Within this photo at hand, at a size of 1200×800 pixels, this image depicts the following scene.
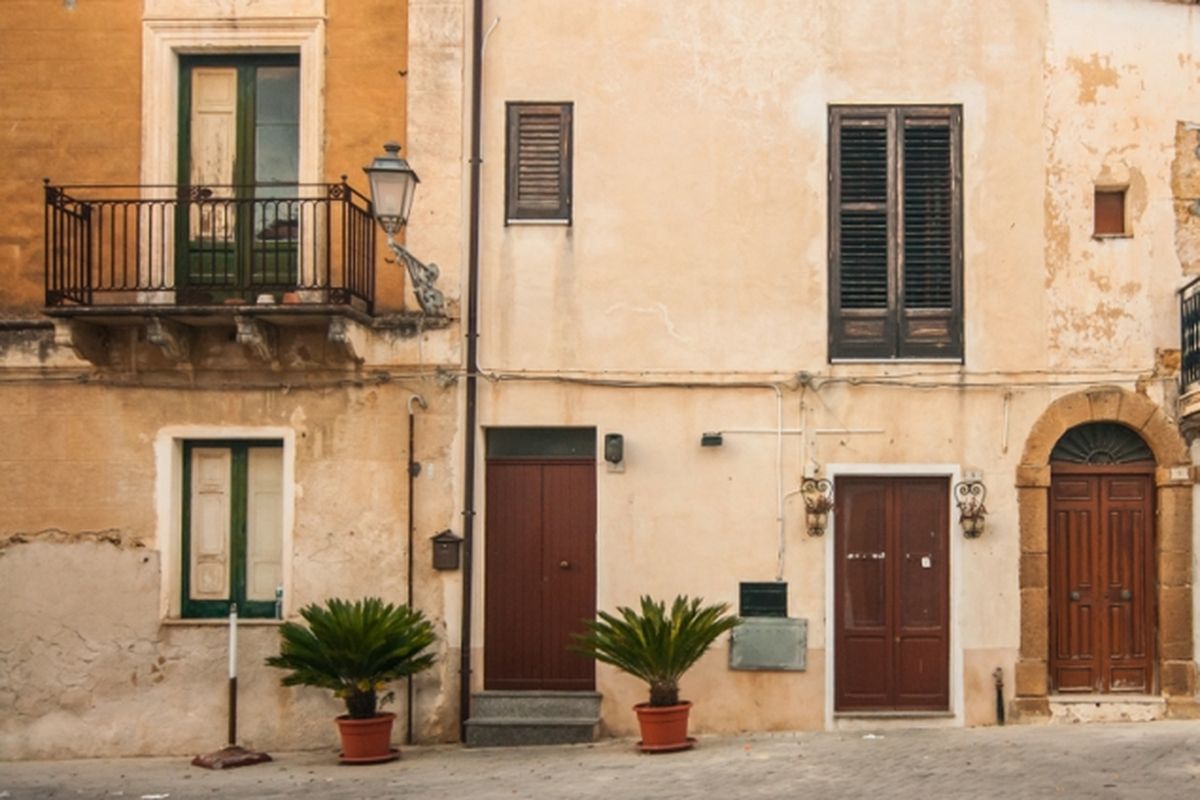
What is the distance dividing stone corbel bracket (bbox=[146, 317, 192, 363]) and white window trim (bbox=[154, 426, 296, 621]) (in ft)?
2.22

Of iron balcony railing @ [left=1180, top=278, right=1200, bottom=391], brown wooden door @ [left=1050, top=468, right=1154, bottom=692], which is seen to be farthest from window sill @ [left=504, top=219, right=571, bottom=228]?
iron balcony railing @ [left=1180, top=278, right=1200, bottom=391]

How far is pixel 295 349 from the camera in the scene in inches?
571

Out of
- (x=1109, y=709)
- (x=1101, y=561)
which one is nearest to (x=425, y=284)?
(x=1101, y=561)

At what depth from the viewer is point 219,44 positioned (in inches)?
582

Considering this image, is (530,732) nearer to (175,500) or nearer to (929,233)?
(175,500)

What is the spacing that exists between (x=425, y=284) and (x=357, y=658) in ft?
11.0

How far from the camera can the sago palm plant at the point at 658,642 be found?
42.9ft

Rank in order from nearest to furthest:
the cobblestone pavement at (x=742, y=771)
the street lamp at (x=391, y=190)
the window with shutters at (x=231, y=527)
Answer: the cobblestone pavement at (x=742, y=771) → the street lamp at (x=391, y=190) → the window with shutters at (x=231, y=527)

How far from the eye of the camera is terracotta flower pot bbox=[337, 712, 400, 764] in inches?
523

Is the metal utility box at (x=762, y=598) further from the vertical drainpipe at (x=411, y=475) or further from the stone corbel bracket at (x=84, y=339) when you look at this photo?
the stone corbel bracket at (x=84, y=339)

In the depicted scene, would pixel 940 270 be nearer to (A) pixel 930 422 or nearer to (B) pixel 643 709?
(A) pixel 930 422

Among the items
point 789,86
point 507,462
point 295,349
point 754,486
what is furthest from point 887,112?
point 295,349

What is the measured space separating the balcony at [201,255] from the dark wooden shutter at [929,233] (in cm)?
481

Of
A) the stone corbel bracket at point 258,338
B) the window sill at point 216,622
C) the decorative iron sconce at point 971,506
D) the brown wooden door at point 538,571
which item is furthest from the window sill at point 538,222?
the decorative iron sconce at point 971,506
